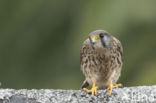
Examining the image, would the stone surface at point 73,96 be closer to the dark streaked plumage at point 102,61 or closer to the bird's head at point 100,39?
the bird's head at point 100,39

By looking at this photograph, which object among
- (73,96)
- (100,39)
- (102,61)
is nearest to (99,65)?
(102,61)

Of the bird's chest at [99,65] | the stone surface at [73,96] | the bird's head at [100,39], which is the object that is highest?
the bird's head at [100,39]

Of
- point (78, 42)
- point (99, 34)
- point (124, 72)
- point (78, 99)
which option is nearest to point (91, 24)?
point (78, 42)

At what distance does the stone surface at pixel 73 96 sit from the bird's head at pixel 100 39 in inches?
25.7

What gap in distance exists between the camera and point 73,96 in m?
4.84

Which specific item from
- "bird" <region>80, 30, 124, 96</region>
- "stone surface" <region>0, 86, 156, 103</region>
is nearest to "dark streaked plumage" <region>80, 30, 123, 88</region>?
"bird" <region>80, 30, 124, 96</region>

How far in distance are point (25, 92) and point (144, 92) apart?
1.01m

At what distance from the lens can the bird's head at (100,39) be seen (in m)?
5.37

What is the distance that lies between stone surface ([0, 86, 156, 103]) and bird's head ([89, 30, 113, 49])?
654 millimetres

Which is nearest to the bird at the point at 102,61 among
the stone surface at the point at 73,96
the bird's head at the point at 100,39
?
the bird's head at the point at 100,39

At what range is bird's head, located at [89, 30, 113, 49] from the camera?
537cm

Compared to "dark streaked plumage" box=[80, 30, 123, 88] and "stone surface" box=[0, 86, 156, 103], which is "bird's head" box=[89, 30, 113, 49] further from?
"stone surface" box=[0, 86, 156, 103]

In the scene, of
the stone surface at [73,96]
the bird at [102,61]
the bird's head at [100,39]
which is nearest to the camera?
the stone surface at [73,96]

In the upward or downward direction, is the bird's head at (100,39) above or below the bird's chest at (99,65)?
above
